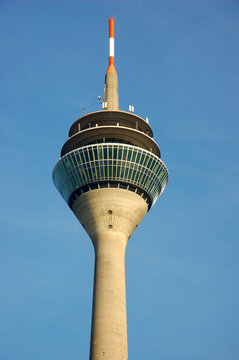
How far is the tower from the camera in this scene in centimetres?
7700

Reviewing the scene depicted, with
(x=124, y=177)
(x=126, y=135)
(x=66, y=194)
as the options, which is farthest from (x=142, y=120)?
(x=66, y=194)

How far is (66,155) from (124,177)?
10803mm

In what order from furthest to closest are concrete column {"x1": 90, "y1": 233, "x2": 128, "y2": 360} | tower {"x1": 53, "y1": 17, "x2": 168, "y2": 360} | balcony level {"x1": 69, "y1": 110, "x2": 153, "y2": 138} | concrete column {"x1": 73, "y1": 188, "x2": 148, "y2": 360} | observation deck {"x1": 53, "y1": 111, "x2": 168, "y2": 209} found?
balcony level {"x1": 69, "y1": 110, "x2": 153, "y2": 138}
observation deck {"x1": 53, "y1": 111, "x2": 168, "y2": 209}
tower {"x1": 53, "y1": 17, "x2": 168, "y2": 360}
concrete column {"x1": 73, "y1": 188, "x2": 148, "y2": 360}
concrete column {"x1": 90, "y1": 233, "x2": 128, "y2": 360}

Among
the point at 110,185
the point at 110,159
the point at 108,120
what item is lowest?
the point at 110,185

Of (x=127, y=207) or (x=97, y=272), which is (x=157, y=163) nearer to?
(x=127, y=207)

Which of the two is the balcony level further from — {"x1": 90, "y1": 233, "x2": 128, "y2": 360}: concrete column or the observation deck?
{"x1": 90, "y1": 233, "x2": 128, "y2": 360}: concrete column

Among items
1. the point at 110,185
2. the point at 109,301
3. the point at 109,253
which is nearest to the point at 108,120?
the point at 110,185

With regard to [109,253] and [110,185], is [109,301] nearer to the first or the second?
[109,253]

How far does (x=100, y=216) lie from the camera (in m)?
82.6

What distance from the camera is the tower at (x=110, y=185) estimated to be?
7700 centimetres

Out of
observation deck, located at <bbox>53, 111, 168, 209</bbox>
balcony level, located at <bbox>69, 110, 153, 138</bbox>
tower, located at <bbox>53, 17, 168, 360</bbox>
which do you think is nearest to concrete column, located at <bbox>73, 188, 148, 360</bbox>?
tower, located at <bbox>53, 17, 168, 360</bbox>

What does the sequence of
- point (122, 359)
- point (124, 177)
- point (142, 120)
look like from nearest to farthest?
1. point (122, 359)
2. point (124, 177)
3. point (142, 120)

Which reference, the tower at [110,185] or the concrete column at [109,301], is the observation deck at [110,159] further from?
the concrete column at [109,301]

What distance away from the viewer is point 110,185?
278 ft
